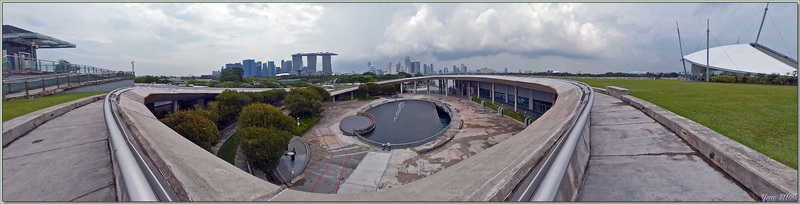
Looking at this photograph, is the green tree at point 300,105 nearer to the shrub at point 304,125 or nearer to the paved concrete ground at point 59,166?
the shrub at point 304,125

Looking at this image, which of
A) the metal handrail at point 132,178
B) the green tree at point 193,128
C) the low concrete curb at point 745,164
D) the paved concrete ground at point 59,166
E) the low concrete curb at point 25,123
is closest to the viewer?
the metal handrail at point 132,178

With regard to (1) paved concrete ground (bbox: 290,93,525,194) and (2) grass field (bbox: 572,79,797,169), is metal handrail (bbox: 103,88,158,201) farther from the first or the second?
(1) paved concrete ground (bbox: 290,93,525,194)

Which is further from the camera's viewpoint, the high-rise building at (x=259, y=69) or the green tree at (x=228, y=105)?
the high-rise building at (x=259, y=69)

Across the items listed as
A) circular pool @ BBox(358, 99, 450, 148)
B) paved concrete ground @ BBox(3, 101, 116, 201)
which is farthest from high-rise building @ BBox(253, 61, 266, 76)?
paved concrete ground @ BBox(3, 101, 116, 201)

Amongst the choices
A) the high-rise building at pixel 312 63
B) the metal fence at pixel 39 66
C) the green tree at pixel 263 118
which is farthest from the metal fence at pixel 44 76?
the high-rise building at pixel 312 63

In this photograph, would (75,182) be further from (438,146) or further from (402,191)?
(438,146)

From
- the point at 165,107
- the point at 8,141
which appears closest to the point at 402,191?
the point at 8,141

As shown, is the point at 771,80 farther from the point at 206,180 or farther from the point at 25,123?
the point at 25,123
